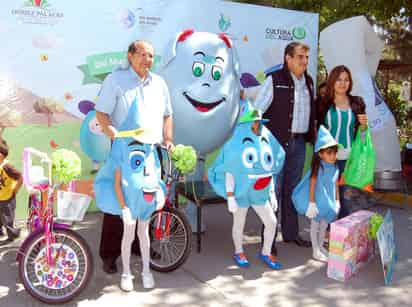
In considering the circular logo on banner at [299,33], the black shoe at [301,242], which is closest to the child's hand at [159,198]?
the black shoe at [301,242]

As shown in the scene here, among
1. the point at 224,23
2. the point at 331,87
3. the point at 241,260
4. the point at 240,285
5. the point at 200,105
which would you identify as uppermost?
the point at 224,23

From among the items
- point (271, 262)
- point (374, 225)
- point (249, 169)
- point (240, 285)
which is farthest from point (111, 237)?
point (374, 225)

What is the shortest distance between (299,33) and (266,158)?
3578mm

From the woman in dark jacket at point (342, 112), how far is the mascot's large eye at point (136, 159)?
2025mm

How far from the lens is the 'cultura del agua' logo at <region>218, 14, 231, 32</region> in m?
6.12

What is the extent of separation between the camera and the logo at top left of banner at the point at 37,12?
510cm

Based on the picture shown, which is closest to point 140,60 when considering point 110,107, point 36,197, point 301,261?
point 110,107

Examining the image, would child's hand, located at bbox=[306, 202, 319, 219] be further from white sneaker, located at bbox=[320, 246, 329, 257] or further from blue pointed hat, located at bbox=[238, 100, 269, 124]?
blue pointed hat, located at bbox=[238, 100, 269, 124]

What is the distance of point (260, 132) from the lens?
12.8ft

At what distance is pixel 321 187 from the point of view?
4.19m

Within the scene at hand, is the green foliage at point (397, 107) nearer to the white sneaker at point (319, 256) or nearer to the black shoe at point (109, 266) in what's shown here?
the white sneaker at point (319, 256)

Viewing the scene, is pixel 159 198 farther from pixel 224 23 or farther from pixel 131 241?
pixel 224 23

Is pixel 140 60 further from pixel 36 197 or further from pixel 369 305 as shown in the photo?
pixel 369 305

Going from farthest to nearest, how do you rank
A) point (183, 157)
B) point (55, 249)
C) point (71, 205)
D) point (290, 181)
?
point (290, 181)
point (183, 157)
point (55, 249)
point (71, 205)
